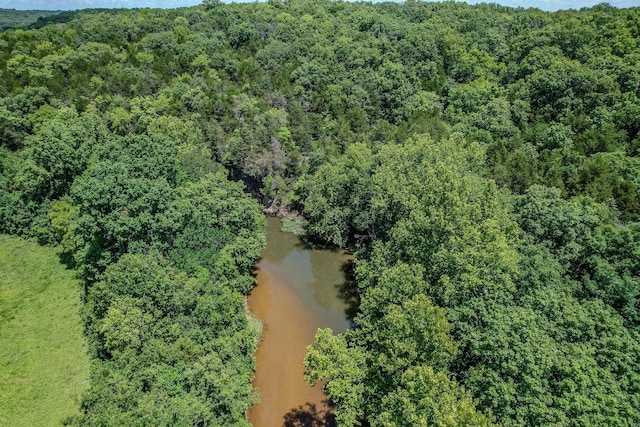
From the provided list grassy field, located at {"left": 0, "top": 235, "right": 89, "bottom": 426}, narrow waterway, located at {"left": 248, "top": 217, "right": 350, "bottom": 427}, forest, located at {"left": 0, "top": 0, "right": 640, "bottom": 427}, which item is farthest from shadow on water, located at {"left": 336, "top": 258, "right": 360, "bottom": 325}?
grassy field, located at {"left": 0, "top": 235, "right": 89, "bottom": 426}

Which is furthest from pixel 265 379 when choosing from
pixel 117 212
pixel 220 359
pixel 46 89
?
pixel 46 89

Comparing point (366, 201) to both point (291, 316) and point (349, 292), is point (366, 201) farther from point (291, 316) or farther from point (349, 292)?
point (291, 316)

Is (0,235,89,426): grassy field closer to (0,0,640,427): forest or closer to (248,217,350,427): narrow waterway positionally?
(0,0,640,427): forest

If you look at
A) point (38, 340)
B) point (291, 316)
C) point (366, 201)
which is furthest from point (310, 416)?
point (38, 340)

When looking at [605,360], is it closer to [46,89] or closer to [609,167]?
[609,167]

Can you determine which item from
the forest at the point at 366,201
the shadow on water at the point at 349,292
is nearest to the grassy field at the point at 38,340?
the forest at the point at 366,201

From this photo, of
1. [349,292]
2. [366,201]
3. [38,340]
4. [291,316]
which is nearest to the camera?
[38,340]

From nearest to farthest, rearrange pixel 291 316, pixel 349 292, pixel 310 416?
pixel 310 416 → pixel 291 316 → pixel 349 292
